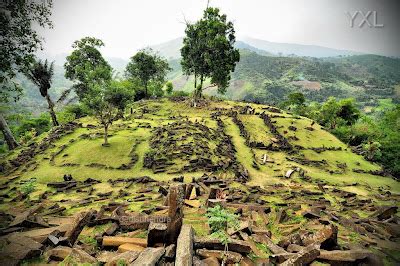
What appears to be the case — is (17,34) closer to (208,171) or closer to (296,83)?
(208,171)

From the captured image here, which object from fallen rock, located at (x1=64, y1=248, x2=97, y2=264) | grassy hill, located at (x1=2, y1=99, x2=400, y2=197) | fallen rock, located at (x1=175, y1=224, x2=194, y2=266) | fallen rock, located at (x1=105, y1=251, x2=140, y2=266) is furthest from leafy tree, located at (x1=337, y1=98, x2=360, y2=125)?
fallen rock, located at (x1=64, y1=248, x2=97, y2=264)

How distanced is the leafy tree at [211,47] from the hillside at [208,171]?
22.7ft

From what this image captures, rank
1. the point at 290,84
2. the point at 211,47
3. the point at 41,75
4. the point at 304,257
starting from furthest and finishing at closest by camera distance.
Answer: the point at 290,84
the point at 211,47
the point at 41,75
the point at 304,257

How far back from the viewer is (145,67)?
144 feet

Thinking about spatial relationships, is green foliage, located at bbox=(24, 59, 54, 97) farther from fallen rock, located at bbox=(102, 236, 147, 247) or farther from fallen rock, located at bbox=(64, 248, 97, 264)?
fallen rock, located at bbox=(64, 248, 97, 264)

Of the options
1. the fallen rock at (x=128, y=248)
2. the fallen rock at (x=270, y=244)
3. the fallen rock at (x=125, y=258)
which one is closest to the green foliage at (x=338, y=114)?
the fallen rock at (x=270, y=244)

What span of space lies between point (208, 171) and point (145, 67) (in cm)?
3180

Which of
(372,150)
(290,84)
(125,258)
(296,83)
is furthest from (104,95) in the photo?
(296,83)

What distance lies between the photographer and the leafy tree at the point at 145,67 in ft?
144

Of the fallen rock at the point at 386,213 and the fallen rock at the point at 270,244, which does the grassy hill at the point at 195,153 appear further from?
the fallen rock at the point at 270,244

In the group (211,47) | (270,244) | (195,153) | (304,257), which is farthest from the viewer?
(211,47)

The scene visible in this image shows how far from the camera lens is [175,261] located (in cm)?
429

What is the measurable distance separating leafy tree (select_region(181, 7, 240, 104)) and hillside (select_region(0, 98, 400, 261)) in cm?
693

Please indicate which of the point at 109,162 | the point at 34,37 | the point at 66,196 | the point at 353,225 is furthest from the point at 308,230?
the point at 109,162
